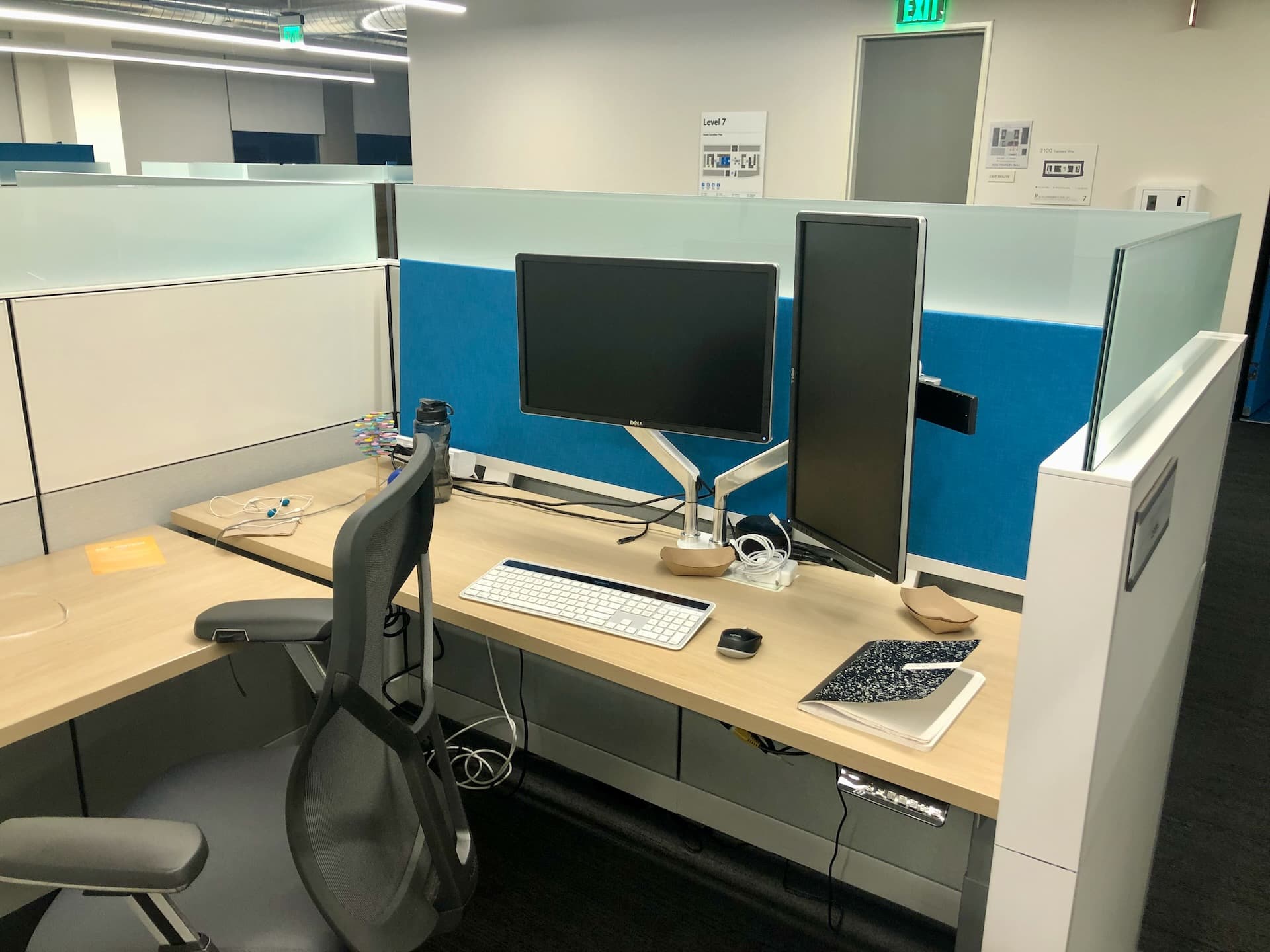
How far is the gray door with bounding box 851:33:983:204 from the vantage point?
476 cm

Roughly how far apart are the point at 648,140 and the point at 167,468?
4.54 meters

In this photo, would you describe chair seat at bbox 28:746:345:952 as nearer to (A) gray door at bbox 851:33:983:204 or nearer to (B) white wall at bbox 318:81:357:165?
(A) gray door at bbox 851:33:983:204

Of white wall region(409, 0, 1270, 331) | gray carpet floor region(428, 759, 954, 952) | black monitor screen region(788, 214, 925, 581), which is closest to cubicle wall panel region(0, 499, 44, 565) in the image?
gray carpet floor region(428, 759, 954, 952)

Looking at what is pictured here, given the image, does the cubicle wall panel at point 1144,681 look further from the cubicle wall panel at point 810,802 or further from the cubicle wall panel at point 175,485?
the cubicle wall panel at point 175,485

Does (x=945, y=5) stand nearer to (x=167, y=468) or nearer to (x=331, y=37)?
(x=167, y=468)

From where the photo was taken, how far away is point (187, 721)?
215 cm

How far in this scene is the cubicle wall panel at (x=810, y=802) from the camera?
1854mm

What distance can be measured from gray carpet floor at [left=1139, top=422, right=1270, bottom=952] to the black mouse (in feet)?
3.78

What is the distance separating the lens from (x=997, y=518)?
1634mm

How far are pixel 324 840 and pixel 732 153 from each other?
199 inches

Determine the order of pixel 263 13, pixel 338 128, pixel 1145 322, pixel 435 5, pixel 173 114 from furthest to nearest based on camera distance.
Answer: pixel 338 128 < pixel 173 114 < pixel 263 13 < pixel 435 5 < pixel 1145 322

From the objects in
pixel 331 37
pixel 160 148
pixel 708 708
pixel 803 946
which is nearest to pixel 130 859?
pixel 708 708

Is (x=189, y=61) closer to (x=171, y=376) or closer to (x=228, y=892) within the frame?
(x=171, y=376)

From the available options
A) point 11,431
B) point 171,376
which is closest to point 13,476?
point 11,431
